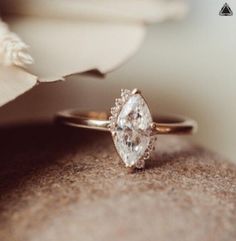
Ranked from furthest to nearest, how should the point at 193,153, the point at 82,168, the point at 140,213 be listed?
1. the point at 193,153
2. the point at 82,168
3. the point at 140,213

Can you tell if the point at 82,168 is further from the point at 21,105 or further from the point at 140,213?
the point at 21,105

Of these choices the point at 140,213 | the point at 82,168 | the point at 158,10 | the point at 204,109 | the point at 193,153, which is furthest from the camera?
the point at 204,109

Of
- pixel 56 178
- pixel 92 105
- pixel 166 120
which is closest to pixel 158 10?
pixel 166 120

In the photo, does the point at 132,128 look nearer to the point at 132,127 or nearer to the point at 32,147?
the point at 132,127

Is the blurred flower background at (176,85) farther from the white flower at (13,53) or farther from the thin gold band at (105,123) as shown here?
the white flower at (13,53)

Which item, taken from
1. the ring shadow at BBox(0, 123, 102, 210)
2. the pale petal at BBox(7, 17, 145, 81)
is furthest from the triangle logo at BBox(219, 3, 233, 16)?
the ring shadow at BBox(0, 123, 102, 210)

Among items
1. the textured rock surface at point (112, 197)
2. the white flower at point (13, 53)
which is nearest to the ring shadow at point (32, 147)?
the textured rock surface at point (112, 197)

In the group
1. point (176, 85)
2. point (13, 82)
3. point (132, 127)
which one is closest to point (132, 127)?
point (132, 127)
